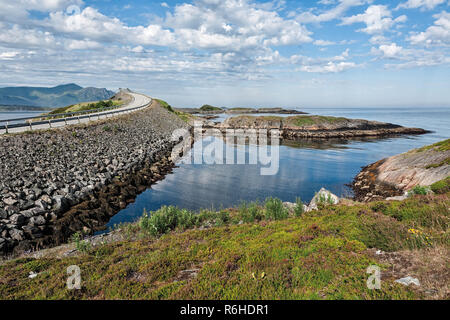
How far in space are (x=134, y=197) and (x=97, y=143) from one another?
1163 centimetres

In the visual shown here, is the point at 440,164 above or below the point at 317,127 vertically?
below

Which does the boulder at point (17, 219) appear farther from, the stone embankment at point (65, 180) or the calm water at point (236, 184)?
the calm water at point (236, 184)

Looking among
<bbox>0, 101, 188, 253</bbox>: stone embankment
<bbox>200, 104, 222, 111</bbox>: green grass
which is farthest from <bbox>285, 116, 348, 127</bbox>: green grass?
<bbox>200, 104, 222, 111</bbox>: green grass

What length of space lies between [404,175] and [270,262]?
19068mm

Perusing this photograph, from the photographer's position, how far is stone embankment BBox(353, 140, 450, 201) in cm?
1756

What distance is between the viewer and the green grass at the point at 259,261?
5.32m

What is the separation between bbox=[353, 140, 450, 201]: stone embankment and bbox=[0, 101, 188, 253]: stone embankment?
60.2 feet

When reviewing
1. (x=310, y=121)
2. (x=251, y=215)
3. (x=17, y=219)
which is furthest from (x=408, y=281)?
(x=310, y=121)

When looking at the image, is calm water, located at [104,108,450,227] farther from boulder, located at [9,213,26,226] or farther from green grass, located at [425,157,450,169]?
green grass, located at [425,157,450,169]

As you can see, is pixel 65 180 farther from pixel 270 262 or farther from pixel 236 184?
pixel 270 262

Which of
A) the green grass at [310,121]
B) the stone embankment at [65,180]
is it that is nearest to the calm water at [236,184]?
the stone embankment at [65,180]

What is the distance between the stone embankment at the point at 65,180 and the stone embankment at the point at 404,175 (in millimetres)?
18342

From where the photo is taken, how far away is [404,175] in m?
20.2
